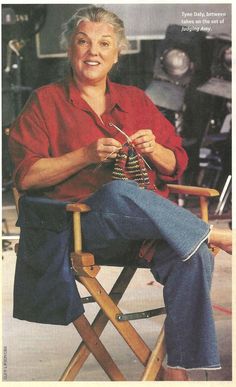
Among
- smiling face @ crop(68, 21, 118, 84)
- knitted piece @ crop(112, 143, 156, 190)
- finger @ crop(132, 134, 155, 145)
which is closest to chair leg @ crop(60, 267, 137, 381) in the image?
knitted piece @ crop(112, 143, 156, 190)

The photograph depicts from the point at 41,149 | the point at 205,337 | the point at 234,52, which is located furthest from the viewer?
the point at 234,52

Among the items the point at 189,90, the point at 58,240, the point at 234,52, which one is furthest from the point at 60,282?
the point at 189,90

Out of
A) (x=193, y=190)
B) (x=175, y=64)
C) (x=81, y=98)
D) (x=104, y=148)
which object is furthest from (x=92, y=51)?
(x=175, y=64)

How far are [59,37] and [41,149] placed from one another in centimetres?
45

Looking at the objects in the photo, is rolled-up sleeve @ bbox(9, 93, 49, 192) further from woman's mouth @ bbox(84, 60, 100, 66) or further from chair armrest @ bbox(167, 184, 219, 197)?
chair armrest @ bbox(167, 184, 219, 197)

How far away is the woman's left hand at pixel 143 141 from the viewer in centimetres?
242

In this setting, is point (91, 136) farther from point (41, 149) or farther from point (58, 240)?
point (58, 240)

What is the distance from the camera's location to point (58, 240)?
228cm

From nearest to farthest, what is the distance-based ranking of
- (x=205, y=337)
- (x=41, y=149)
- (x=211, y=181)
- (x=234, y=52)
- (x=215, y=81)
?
1. (x=205, y=337)
2. (x=41, y=149)
3. (x=234, y=52)
4. (x=215, y=81)
5. (x=211, y=181)

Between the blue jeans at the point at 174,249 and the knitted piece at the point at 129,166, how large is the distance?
0.71ft

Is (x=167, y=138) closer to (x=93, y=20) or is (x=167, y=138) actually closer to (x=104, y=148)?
(x=104, y=148)

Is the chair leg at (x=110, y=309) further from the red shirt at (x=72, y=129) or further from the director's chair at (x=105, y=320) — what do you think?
the red shirt at (x=72, y=129)

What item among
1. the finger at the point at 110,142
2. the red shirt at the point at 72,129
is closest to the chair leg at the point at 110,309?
the red shirt at the point at 72,129

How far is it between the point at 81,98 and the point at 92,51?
0.17 m
